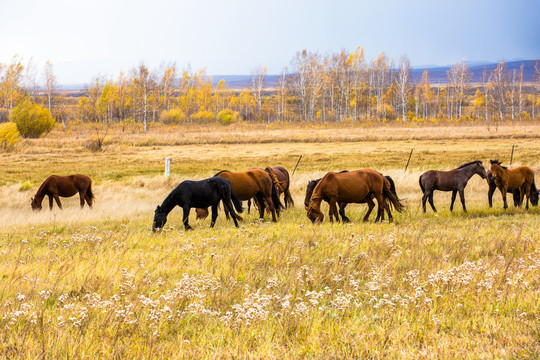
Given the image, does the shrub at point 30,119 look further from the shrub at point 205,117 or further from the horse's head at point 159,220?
the horse's head at point 159,220

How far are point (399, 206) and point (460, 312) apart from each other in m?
8.61

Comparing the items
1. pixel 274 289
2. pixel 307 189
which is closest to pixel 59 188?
pixel 307 189

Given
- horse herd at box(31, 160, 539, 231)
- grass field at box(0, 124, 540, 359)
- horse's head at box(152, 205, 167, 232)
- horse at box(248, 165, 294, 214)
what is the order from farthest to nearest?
horse at box(248, 165, 294, 214) < horse herd at box(31, 160, 539, 231) < horse's head at box(152, 205, 167, 232) < grass field at box(0, 124, 540, 359)

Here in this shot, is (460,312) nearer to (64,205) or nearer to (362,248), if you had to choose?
(362,248)

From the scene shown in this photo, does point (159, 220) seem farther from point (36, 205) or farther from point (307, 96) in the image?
point (307, 96)

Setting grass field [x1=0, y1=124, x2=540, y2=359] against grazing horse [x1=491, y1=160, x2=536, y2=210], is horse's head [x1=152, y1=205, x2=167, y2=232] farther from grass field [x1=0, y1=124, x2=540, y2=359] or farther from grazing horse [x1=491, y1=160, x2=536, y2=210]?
grazing horse [x1=491, y1=160, x2=536, y2=210]

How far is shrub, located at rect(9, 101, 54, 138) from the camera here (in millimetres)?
48406

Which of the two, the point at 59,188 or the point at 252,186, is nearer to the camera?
the point at 252,186

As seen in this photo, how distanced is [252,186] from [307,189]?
5.41ft

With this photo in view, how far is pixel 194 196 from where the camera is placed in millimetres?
11805

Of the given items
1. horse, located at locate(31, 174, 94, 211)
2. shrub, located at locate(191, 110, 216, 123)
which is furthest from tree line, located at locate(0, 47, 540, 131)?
horse, located at locate(31, 174, 94, 211)

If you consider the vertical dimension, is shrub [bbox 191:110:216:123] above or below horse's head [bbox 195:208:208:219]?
above

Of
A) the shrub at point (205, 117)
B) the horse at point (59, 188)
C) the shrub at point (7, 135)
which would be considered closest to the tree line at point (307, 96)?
the shrub at point (205, 117)

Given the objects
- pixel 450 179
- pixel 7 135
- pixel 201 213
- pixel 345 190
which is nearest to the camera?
pixel 345 190
